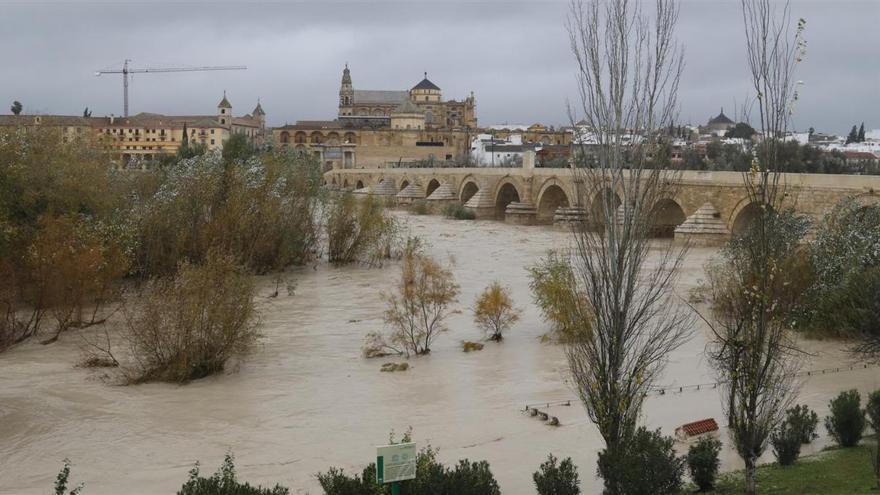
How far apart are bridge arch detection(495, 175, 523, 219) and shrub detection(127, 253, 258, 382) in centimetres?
3005

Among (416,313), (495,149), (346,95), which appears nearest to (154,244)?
(416,313)

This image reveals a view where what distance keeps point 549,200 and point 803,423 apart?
3116cm

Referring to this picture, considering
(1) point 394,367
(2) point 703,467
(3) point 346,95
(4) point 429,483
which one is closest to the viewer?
(4) point 429,483

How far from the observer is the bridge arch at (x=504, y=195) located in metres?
43.7

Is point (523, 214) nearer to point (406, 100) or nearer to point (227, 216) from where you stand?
point (227, 216)

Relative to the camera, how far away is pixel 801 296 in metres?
14.2

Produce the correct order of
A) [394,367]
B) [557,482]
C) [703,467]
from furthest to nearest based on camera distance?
1. [394,367]
2. [703,467]
3. [557,482]

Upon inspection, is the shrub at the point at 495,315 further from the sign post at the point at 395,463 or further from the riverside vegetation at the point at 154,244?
the sign post at the point at 395,463

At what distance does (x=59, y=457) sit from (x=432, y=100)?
337ft

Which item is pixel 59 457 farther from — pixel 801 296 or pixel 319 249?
pixel 319 249

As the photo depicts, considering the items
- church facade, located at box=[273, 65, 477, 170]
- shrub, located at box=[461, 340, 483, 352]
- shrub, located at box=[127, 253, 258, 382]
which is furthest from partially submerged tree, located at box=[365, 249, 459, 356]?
church facade, located at box=[273, 65, 477, 170]

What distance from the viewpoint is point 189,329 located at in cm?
1323

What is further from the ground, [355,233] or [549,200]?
[549,200]

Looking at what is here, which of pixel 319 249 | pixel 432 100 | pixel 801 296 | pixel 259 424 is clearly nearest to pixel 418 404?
pixel 259 424
